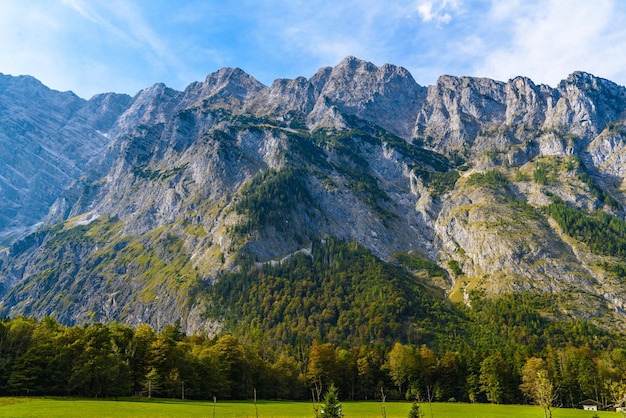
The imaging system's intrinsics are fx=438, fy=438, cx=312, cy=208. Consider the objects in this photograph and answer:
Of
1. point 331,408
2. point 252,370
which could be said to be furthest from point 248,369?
point 331,408

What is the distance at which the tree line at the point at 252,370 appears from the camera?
78.2 metres

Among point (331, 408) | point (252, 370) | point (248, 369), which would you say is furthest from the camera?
point (252, 370)

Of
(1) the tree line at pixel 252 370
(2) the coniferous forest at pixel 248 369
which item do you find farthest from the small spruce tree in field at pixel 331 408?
(2) the coniferous forest at pixel 248 369

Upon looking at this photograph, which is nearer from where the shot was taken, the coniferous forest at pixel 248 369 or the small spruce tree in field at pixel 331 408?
the small spruce tree in field at pixel 331 408

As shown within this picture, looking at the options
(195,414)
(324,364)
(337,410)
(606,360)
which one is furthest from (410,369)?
(337,410)

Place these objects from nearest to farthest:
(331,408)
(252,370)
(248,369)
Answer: (331,408) → (248,369) → (252,370)

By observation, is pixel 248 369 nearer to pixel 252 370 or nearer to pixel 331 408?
pixel 252 370

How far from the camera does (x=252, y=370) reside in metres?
109

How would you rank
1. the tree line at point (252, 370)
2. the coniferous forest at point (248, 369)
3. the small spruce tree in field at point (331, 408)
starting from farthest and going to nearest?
the coniferous forest at point (248, 369)
the tree line at point (252, 370)
the small spruce tree in field at point (331, 408)

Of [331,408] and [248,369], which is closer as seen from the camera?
[331,408]

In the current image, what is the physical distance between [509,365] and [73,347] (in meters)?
111

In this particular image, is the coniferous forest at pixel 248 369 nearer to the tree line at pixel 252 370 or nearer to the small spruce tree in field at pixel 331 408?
the tree line at pixel 252 370

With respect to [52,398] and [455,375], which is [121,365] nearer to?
[52,398]

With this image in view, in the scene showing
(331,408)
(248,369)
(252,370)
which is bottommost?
(252,370)
